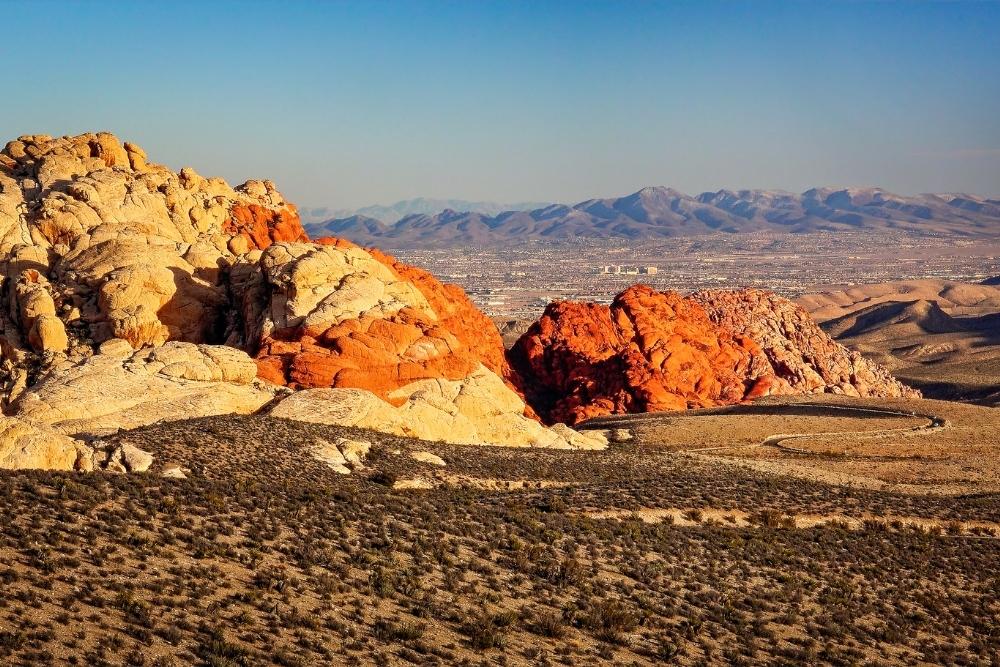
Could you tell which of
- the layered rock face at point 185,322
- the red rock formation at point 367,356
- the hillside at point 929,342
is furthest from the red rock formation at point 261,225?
the hillside at point 929,342

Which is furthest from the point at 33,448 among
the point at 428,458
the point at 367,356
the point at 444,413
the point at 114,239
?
the point at 114,239

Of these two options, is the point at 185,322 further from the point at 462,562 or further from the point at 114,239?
the point at 462,562

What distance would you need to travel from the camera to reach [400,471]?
124ft

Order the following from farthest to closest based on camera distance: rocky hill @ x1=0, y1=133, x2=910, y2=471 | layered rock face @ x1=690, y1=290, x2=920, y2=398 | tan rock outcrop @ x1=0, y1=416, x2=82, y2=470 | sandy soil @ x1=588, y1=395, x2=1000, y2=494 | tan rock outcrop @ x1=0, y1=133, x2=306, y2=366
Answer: layered rock face @ x1=690, y1=290, x2=920, y2=398
tan rock outcrop @ x1=0, y1=133, x2=306, y2=366
sandy soil @ x1=588, y1=395, x2=1000, y2=494
rocky hill @ x1=0, y1=133, x2=910, y2=471
tan rock outcrop @ x1=0, y1=416, x2=82, y2=470

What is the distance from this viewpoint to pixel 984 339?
138 metres

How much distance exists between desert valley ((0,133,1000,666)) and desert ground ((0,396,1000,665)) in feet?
0.37

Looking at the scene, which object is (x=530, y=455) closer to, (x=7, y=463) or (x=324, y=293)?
(x=324, y=293)

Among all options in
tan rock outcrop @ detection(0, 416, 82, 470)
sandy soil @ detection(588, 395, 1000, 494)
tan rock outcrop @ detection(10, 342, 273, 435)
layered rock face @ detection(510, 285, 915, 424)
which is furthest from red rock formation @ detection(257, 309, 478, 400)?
layered rock face @ detection(510, 285, 915, 424)

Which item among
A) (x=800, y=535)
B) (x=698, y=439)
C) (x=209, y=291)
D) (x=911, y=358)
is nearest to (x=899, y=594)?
(x=800, y=535)

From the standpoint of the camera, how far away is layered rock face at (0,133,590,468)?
42688 millimetres

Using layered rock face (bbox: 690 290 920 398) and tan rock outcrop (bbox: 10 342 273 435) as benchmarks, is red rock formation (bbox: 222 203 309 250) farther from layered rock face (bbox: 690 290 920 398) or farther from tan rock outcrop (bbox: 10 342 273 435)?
layered rock face (bbox: 690 290 920 398)

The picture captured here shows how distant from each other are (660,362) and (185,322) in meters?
35.8

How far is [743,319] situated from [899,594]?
6347 centimetres

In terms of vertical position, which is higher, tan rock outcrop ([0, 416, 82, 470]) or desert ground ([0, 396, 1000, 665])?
tan rock outcrop ([0, 416, 82, 470])
